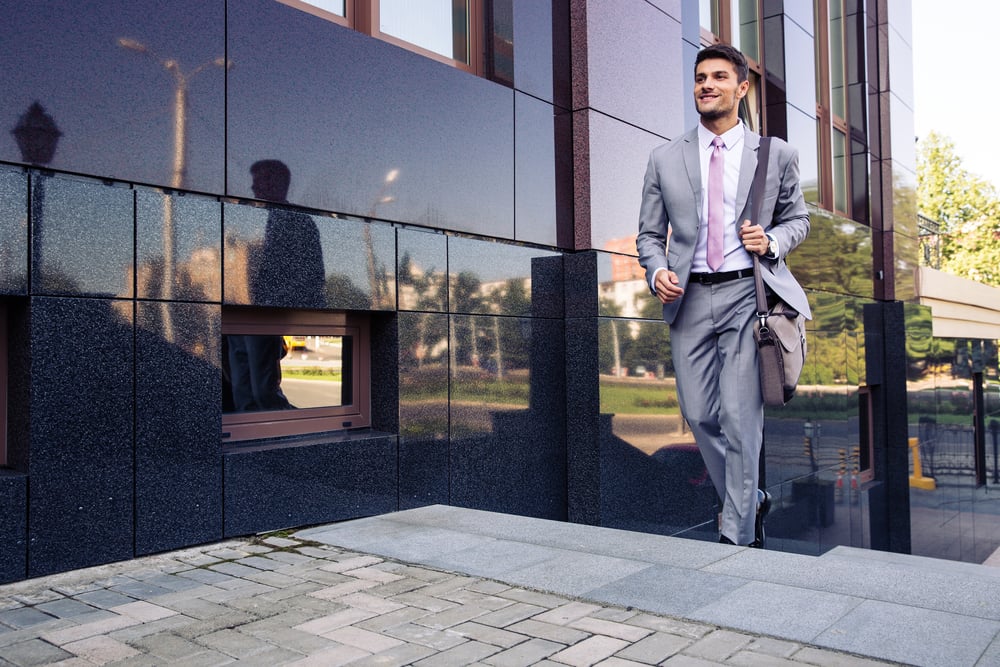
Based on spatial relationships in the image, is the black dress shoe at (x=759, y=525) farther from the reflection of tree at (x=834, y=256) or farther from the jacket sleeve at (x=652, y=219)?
the reflection of tree at (x=834, y=256)

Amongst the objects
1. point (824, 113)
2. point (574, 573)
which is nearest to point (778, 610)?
point (574, 573)

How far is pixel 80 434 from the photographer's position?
456 cm

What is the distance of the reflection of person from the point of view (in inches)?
218

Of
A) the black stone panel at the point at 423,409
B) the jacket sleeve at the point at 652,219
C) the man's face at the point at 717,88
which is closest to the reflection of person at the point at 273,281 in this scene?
the black stone panel at the point at 423,409

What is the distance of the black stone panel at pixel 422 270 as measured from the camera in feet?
21.3

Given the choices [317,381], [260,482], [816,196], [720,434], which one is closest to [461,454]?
[317,381]

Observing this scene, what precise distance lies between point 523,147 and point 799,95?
7.58 metres

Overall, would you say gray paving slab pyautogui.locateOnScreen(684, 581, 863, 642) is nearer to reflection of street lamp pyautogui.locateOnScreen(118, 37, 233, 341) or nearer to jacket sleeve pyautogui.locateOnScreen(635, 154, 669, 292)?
jacket sleeve pyautogui.locateOnScreen(635, 154, 669, 292)

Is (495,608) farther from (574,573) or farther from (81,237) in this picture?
(81,237)

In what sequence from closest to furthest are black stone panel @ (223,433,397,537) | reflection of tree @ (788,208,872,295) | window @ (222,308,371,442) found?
black stone panel @ (223,433,397,537)
window @ (222,308,371,442)
reflection of tree @ (788,208,872,295)

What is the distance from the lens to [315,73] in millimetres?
5988

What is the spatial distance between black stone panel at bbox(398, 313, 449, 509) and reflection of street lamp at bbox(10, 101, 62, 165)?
265cm

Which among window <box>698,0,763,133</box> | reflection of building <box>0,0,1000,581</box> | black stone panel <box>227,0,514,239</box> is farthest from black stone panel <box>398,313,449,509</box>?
window <box>698,0,763,133</box>

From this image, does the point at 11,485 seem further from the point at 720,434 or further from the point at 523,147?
the point at 523,147
